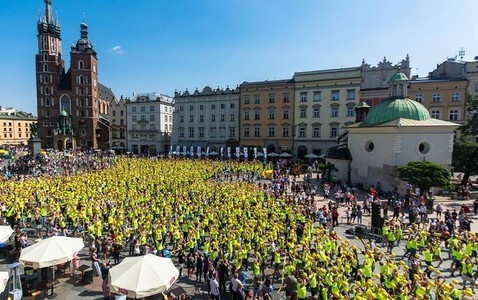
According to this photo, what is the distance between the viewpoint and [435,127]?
2925 centimetres

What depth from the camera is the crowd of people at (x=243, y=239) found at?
10.6m

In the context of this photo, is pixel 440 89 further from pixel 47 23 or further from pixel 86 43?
pixel 47 23

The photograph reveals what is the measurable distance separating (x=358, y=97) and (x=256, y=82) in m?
19.0

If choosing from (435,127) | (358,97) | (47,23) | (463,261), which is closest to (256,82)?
(358,97)

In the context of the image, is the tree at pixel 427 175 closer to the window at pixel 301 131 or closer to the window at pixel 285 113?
the window at pixel 301 131

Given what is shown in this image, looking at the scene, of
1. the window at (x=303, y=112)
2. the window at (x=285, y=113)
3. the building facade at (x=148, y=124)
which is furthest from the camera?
the building facade at (x=148, y=124)

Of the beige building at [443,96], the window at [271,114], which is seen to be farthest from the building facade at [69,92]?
the beige building at [443,96]

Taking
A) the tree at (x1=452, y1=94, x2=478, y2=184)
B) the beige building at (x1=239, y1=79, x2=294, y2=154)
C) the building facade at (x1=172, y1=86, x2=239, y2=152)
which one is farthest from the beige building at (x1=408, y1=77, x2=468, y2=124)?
the building facade at (x1=172, y1=86, x2=239, y2=152)

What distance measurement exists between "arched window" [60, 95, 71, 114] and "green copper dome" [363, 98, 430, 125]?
254 feet

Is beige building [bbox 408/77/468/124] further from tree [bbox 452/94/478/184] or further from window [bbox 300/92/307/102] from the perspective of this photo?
window [bbox 300/92/307/102]

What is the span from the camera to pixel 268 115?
187ft

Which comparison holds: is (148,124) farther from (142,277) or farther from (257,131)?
(142,277)

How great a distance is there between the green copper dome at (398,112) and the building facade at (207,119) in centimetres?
3159

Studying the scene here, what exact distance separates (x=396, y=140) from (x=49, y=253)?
29131 millimetres
